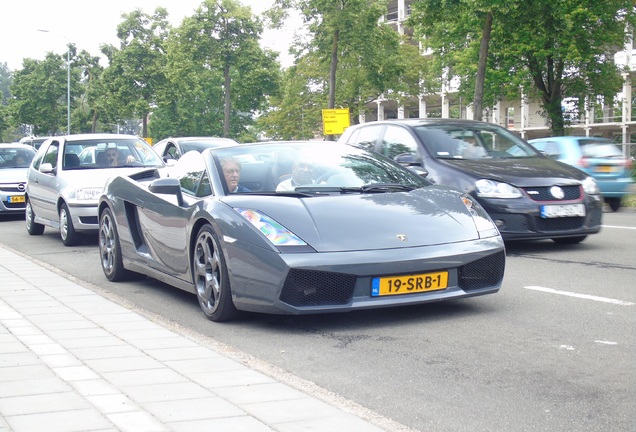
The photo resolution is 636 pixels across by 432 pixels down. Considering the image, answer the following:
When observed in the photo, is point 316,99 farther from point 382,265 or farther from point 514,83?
point 382,265

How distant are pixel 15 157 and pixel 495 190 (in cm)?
1308

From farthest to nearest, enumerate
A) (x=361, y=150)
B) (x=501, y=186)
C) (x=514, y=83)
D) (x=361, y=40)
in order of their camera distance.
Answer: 1. (x=514, y=83)
2. (x=361, y=40)
3. (x=501, y=186)
4. (x=361, y=150)

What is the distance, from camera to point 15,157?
794 inches

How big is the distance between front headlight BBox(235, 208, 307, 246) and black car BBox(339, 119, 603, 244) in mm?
4143

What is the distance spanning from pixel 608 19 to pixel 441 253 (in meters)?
35.9

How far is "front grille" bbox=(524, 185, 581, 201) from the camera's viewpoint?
10.2 meters

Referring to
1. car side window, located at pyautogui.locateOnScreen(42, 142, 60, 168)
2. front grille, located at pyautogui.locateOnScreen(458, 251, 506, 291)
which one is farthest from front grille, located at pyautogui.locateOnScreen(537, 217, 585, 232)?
car side window, located at pyautogui.locateOnScreen(42, 142, 60, 168)

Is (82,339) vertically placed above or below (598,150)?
below

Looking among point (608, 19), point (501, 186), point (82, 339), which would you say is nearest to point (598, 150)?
point (501, 186)

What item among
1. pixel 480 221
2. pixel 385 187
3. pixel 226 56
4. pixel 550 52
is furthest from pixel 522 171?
pixel 226 56

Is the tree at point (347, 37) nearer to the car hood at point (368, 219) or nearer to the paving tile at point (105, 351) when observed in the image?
the car hood at point (368, 219)

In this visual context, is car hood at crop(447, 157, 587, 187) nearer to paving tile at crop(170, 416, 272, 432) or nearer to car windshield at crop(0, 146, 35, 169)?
paving tile at crop(170, 416, 272, 432)

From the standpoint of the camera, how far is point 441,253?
6.29 metres

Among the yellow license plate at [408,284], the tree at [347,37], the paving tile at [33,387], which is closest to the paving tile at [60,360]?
the paving tile at [33,387]
